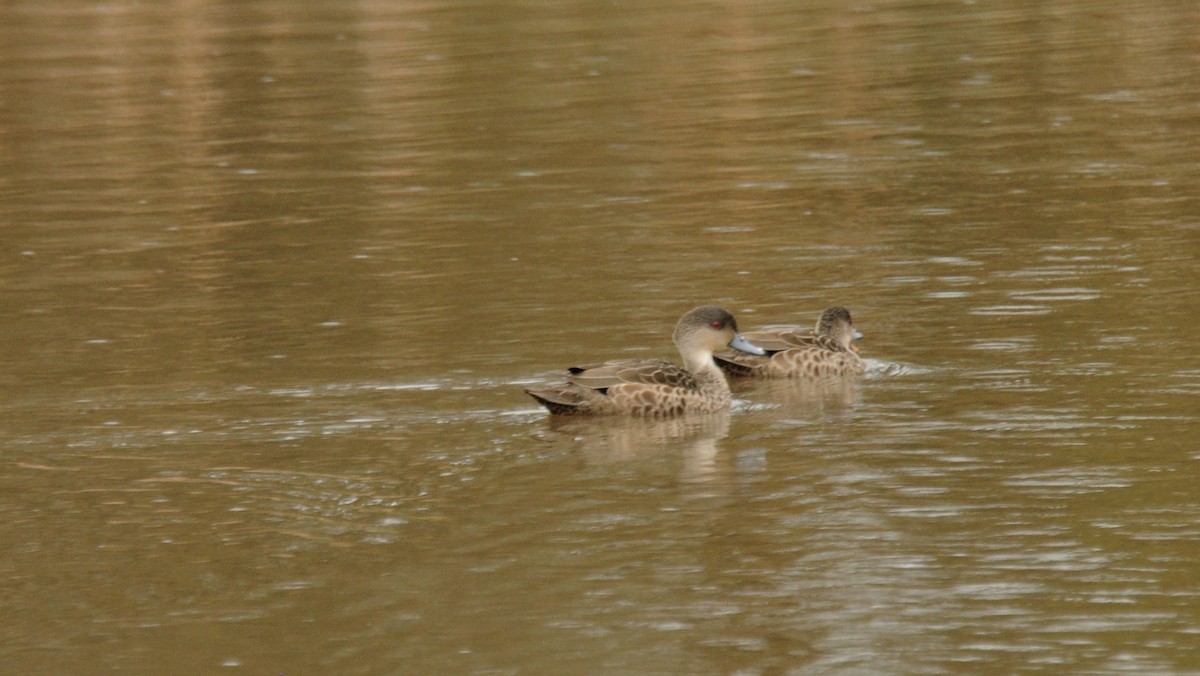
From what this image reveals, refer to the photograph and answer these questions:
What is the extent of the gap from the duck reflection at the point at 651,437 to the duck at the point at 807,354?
964mm

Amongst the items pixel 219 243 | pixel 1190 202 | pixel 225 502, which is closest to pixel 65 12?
pixel 219 243

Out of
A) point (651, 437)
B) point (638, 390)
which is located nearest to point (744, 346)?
point (638, 390)

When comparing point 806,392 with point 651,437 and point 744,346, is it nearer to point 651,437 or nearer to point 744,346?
point 744,346

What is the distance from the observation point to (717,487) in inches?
466

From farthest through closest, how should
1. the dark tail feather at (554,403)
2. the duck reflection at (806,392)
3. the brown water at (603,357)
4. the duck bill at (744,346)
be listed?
the duck bill at (744,346) → the duck reflection at (806,392) → the dark tail feather at (554,403) → the brown water at (603,357)

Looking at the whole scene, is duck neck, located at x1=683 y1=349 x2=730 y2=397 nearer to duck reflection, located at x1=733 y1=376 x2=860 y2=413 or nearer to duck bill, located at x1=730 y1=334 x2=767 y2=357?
duck bill, located at x1=730 y1=334 x2=767 y2=357

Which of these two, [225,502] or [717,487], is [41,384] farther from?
[717,487]

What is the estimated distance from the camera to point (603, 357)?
15086 millimetres

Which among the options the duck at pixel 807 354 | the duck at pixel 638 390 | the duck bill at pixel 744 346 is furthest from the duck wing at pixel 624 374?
the duck at pixel 807 354

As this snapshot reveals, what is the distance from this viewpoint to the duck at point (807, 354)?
47.9 feet

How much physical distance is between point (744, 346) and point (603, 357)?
1.13 meters

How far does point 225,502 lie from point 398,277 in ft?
23.9

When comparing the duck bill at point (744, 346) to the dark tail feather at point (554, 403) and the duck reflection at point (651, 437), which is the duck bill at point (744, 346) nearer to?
the duck reflection at point (651, 437)

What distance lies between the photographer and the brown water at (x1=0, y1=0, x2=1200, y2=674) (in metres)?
9.72
